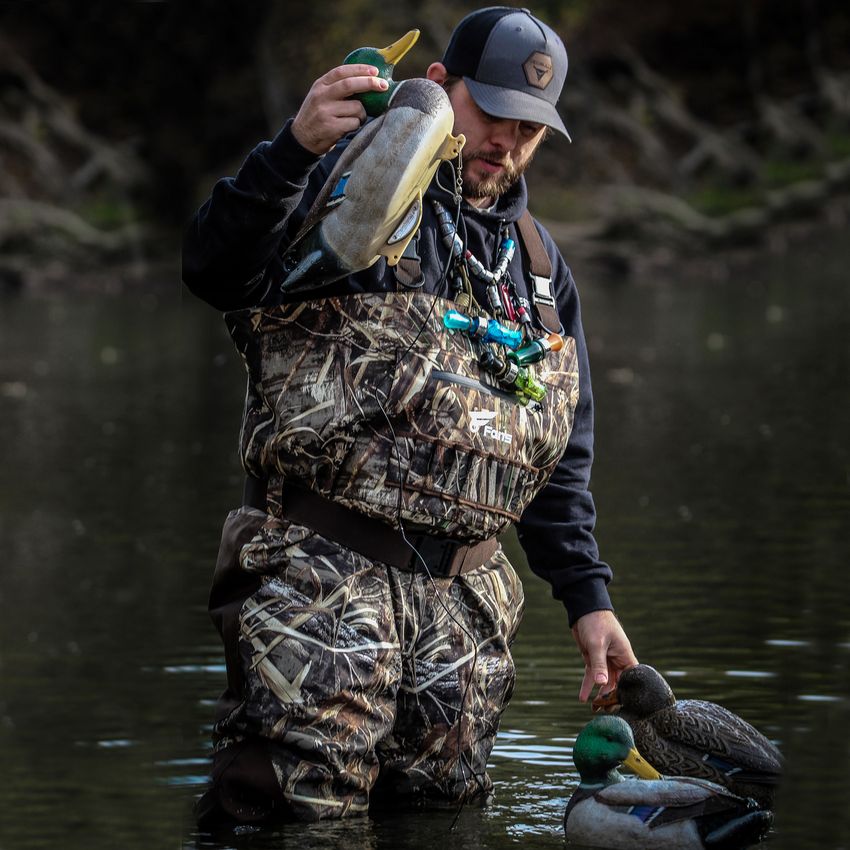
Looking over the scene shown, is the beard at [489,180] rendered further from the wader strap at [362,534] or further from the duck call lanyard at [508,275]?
the wader strap at [362,534]

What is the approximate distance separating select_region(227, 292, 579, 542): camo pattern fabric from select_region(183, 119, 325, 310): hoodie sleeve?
0.64 feet

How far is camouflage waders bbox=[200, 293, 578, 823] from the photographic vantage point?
3.95 m

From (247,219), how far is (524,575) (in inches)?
167

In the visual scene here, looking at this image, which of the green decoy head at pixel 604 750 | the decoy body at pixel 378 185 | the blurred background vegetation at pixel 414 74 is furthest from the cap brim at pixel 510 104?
the blurred background vegetation at pixel 414 74

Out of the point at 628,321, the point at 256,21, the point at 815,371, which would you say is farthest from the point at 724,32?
the point at 815,371

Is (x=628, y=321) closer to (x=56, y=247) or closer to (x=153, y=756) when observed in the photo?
(x=56, y=247)

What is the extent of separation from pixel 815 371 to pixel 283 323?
10.3 m

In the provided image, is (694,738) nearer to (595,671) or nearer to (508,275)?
(595,671)

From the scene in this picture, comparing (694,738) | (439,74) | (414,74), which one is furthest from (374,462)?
(414,74)

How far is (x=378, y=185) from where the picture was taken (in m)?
3.79

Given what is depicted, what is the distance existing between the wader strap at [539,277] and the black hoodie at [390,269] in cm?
3

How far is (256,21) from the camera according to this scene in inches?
1222

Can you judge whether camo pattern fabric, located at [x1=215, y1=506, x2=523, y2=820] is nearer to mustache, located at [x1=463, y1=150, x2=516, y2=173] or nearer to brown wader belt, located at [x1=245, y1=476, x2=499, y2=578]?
brown wader belt, located at [x1=245, y1=476, x2=499, y2=578]

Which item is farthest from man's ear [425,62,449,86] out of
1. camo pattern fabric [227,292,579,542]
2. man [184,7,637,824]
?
camo pattern fabric [227,292,579,542]
